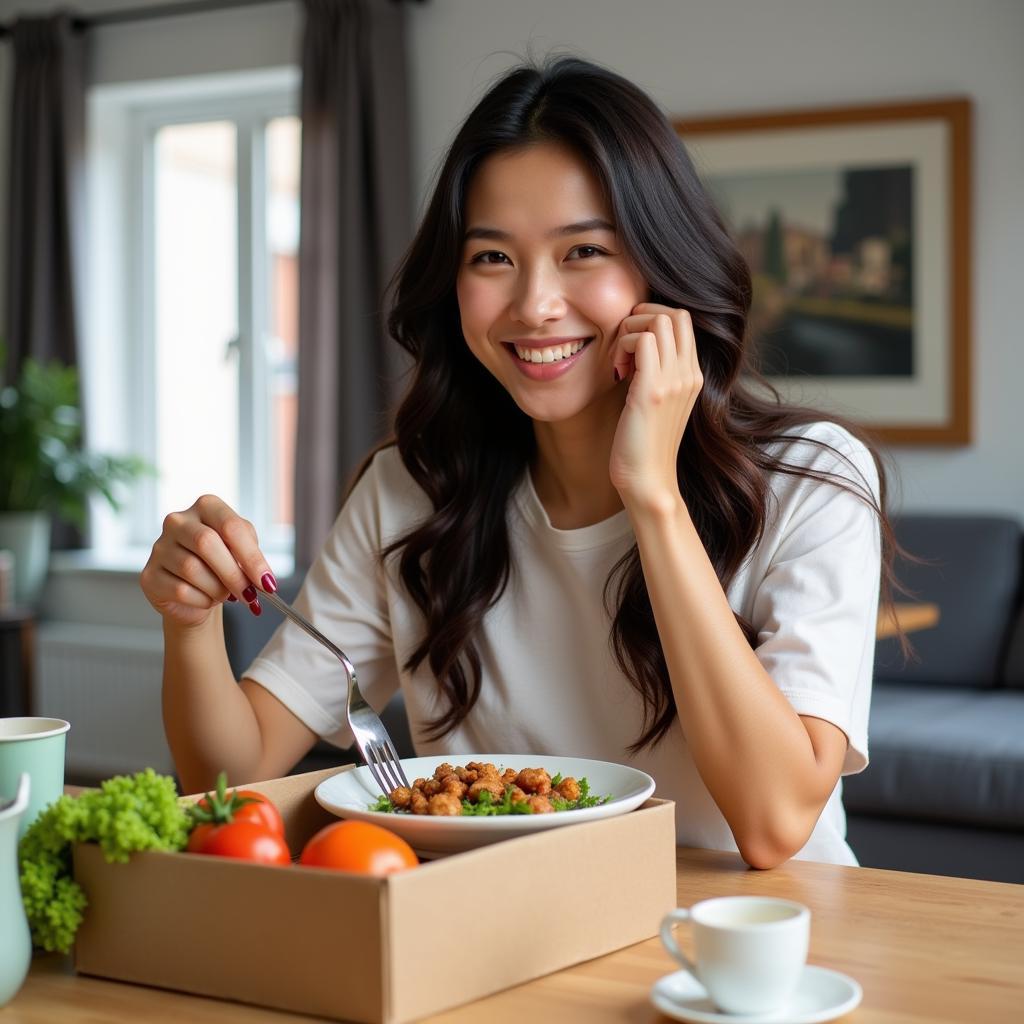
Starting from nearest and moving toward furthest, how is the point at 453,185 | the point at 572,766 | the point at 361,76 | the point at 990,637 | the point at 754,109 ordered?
the point at 572,766 → the point at 453,185 → the point at 990,637 → the point at 754,109 → the point at 361,76

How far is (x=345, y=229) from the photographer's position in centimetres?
471

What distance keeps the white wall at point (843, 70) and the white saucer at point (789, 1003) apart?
3280 millimetres

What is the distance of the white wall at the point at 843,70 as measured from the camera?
403cm

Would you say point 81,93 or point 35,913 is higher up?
point 81,93

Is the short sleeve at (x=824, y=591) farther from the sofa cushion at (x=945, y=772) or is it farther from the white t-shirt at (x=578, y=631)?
the sofa cushion at (x=945, y=772)

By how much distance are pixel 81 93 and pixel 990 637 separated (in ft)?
12.1

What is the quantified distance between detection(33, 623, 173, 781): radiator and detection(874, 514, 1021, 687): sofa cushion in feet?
8.07

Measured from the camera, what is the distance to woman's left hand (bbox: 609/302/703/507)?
1.35 metres

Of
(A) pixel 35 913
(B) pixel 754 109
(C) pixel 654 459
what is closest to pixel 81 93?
(B) pixel 754 109

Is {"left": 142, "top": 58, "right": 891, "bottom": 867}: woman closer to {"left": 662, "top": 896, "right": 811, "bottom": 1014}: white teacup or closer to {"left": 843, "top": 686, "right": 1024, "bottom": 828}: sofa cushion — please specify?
{"left": 662, "top": 896, "right": 811, "bottom": 1014}: white teacup

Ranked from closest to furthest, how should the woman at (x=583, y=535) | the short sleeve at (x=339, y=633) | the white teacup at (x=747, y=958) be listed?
the white teacup at (x=747, y=958) < the woman at (x=583, y=535) < the short sleeve at (x=339, y=633)

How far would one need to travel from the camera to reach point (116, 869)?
3.11 ft

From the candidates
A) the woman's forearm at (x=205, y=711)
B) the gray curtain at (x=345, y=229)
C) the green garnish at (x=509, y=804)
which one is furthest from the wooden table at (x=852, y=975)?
the gray curtain at (x=345, y=229)

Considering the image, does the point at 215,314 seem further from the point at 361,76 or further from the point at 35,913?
the point at 35,913
